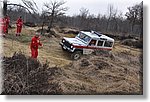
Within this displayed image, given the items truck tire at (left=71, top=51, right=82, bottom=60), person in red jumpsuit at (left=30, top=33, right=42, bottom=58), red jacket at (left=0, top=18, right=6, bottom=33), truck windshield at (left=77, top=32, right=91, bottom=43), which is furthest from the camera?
truck windshield at (left=77, top=32, right=91, bottom=43)

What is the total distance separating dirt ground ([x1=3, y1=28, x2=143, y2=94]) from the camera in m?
3.21

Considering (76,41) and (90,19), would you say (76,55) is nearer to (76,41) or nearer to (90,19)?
(76,41)

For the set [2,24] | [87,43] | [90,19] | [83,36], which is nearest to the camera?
[2,24]

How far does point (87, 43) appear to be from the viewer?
3.59 m

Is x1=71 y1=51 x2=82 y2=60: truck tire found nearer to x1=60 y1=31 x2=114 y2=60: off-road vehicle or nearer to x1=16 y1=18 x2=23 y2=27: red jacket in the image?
x1=60 y1=31 x2=114 y2=60: off-road vehicle

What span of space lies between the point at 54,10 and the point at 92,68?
0.72 m

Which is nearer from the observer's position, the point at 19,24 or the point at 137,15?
the point at 19,24

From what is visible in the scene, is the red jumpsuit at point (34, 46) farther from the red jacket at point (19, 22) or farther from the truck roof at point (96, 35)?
the truck roof at point (96, 35)

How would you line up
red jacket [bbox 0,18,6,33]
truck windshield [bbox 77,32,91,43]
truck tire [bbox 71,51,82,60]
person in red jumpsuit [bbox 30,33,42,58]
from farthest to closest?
truck windshield [bbox 77,32,91,43] < truck tire [bbox 71,51,82,60] < person in red jumpsuit [bbox 30,33,42,58] < red jacket [bbox 0,18,6,33]

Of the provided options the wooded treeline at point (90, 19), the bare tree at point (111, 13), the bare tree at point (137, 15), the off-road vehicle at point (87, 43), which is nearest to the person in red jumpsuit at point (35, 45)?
the wooded treeline at point (90, 19)

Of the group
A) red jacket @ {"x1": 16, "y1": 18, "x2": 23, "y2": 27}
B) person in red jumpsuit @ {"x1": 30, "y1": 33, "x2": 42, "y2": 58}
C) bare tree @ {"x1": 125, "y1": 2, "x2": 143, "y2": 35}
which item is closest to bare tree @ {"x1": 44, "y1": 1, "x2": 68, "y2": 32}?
person in red jumpsuit @ {"x1": 30, "y1": 33, "x2": 42, "y2": 58}

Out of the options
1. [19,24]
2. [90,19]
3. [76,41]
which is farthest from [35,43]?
[90,19]

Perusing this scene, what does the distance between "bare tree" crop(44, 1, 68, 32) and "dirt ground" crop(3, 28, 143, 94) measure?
216mm

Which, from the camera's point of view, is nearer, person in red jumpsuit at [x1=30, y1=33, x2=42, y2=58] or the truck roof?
person in red jumpsuit at [x1=30, y1=33, x2=42, y2=58]
